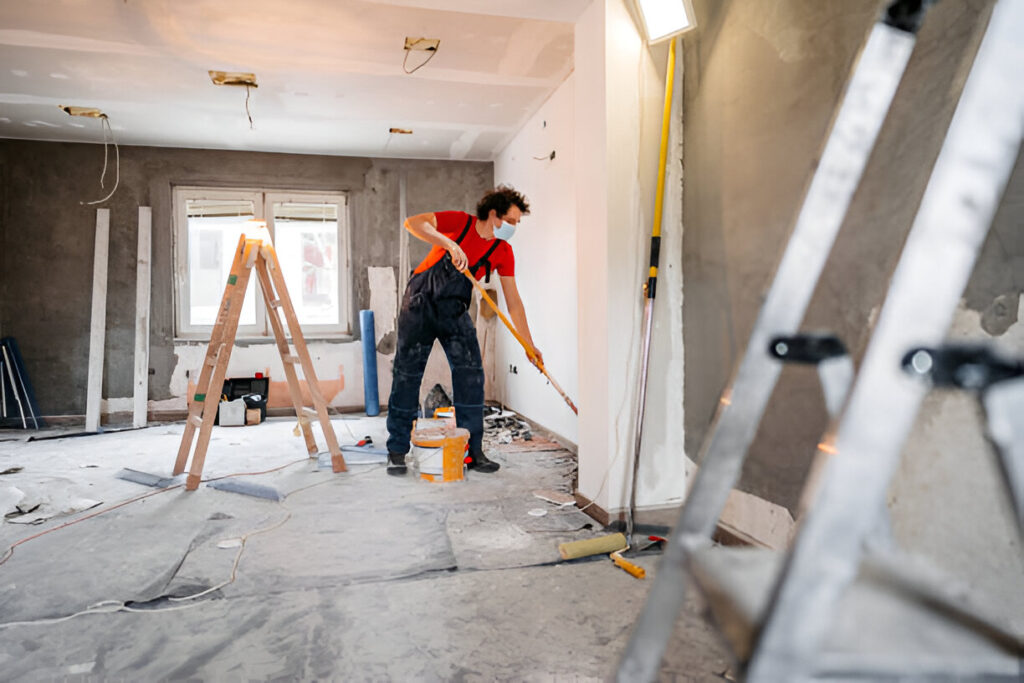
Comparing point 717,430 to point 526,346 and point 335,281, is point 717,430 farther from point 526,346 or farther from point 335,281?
point 335,281

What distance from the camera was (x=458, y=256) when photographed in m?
2.92

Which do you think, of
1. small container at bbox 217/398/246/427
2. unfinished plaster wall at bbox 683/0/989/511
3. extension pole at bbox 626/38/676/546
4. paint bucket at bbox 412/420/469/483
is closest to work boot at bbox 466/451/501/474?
paint bucket at bbox 412/420/469/483

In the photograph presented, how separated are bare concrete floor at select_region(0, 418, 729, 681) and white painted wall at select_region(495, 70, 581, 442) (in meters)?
1.08

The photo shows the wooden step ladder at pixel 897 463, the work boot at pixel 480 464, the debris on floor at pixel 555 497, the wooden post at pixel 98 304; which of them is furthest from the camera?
the wooden post at pixel 98 304

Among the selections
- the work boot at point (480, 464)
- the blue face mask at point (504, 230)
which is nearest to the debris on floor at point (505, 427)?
the work boot at point (480, 464)

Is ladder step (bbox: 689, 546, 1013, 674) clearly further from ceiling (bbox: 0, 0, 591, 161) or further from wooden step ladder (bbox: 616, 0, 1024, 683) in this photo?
ceiling (bbox: 0, 0, 591, 161)

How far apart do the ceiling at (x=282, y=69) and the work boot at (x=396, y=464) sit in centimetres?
215

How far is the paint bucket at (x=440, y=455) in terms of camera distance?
2.92 m

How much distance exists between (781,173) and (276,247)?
4.77 metres

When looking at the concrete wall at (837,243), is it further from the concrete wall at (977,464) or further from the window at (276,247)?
the window at (276,247)

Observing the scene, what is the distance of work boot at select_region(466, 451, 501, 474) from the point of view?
10.3 feet

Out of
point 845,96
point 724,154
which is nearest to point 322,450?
point 724,154

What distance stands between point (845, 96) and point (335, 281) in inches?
208

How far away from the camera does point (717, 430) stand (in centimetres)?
64
